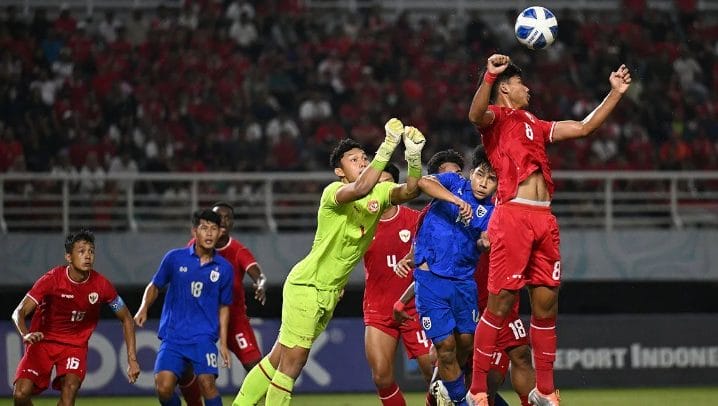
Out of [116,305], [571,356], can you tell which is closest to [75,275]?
[116,305]

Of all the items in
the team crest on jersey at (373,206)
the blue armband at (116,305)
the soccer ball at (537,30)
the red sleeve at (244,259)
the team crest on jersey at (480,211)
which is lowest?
the blue armband at (116,305)

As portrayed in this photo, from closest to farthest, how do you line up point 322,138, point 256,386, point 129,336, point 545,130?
point 545,130 < point 256,386 < point 129,336 < point 322,138

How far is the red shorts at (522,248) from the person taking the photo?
9062 millimetres

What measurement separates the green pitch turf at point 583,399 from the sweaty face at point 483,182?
16.9 ft

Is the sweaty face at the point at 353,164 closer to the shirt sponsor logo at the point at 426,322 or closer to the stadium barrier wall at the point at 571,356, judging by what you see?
the shirt sponsor logo at the point at 426,322

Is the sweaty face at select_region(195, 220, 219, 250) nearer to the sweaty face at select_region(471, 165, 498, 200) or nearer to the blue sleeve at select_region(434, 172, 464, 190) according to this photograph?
the blue sleeve at select_region(434, 172, 464, 190)

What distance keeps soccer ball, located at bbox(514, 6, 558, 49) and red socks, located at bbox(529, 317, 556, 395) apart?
Answer: 2044 mm

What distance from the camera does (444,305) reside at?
970cm

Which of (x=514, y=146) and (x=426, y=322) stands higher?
(x=514, y=146)

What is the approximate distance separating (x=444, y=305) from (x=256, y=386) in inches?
61.6

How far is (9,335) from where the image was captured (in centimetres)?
1636

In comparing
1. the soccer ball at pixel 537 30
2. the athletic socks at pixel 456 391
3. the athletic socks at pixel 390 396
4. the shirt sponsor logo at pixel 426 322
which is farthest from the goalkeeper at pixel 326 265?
the soccer ball at pixel 537 30

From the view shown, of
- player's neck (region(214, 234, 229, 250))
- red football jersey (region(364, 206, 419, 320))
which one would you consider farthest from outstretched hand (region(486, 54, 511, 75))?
player's neck (region(214, 234, 229, 250))

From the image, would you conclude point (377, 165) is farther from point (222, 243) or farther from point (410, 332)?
point (222, 243)
